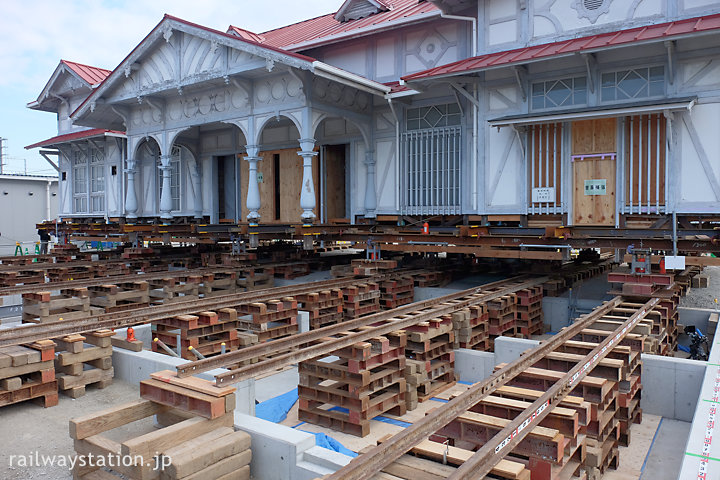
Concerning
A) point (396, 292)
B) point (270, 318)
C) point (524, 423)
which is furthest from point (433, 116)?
point (524, 423)

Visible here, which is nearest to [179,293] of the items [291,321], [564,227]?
[291,321]

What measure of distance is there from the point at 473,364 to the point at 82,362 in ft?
22.7

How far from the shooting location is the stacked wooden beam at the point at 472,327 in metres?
10.8

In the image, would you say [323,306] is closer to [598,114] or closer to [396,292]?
[396,292]

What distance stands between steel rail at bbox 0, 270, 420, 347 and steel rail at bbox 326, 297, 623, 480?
5869 mm

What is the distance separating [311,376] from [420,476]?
4403 mm

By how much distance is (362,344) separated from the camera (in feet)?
27.4

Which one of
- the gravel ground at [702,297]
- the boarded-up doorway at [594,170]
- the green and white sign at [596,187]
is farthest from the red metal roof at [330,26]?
the gravel ground at [702,297]

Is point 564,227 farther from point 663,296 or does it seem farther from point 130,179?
point 130,179

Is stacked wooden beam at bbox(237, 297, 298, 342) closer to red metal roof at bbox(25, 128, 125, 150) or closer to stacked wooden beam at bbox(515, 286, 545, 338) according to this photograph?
stacked wooden beam at bbox(515, 286, 545, 338)

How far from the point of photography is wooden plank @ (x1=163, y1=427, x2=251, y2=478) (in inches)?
196

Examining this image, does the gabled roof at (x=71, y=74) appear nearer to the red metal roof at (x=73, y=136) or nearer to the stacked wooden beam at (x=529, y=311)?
the red metal roof at (x=73, y=136)

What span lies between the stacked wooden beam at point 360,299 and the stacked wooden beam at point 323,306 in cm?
28

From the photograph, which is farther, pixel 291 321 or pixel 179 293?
pixel 179 293
